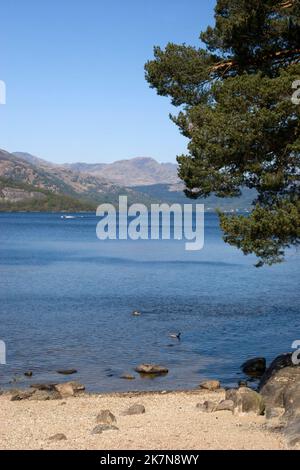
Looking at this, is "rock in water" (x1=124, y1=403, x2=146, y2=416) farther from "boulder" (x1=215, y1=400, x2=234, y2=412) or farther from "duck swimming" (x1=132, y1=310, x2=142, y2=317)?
"duck swimming" (x1=132, y1=310, x2=142, y2=317)

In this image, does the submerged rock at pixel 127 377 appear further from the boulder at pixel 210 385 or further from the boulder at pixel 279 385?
the boulder at pixel 279 385

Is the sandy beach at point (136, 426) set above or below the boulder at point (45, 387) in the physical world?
above

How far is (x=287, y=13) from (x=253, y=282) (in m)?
49.5

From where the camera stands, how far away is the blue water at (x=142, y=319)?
3048cm

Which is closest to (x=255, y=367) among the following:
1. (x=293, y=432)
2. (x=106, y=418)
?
(x=106, y=418)

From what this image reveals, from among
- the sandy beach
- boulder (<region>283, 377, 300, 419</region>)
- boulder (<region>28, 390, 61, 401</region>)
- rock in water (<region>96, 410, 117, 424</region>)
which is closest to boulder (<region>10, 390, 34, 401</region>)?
boulder (<region>28, 390, 61, 401</region>)

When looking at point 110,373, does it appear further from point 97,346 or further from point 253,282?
point 253,282

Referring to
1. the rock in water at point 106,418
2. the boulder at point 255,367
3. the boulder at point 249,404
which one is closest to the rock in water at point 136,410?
the rock in water at point 106,418

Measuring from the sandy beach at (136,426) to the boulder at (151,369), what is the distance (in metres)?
5.28

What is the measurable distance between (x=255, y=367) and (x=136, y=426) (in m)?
12.6

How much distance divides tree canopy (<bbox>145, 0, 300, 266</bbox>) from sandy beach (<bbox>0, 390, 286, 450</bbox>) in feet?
17.5

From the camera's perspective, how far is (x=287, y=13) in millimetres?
19312

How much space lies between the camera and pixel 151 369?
96.3ft

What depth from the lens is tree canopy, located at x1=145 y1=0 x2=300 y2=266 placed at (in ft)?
58.0
